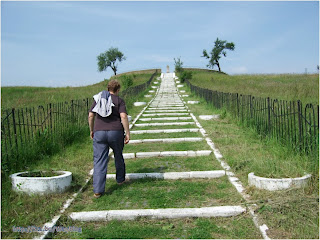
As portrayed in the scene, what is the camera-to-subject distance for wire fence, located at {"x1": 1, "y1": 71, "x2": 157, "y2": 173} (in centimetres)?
536

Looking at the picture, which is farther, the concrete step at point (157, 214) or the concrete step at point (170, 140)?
the concrete step at point (170, 140)

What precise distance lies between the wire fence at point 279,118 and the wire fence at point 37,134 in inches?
199

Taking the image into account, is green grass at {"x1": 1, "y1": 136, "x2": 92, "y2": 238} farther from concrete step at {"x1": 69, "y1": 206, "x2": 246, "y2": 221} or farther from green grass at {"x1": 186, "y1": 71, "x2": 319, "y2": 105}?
green grass at {"x1": 186, "y1": 71, "x2": 319, "y2": 105}

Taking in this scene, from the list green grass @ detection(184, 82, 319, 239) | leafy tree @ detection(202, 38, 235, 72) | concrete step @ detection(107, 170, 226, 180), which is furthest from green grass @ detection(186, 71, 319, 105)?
leafy tree @ detection(202, 38, 235, 72)

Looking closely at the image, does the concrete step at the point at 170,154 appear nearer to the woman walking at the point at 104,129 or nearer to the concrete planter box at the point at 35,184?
the woman walking at the point at 104,129

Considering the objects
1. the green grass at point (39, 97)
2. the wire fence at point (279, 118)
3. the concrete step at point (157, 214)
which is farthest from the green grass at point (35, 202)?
the green grass at point (39, 97)

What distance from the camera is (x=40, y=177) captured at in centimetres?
444

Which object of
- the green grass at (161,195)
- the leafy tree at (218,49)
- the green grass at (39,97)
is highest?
the leafy tree at (218,49)

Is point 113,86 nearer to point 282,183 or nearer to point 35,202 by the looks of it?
point 35,202

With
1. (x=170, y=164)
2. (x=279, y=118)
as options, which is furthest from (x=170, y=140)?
(x=279, y=118)

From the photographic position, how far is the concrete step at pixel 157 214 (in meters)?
3.77

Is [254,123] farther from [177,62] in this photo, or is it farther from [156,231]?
[177,62]

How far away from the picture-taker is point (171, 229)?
3494mm

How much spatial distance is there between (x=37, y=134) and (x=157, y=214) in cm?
387
